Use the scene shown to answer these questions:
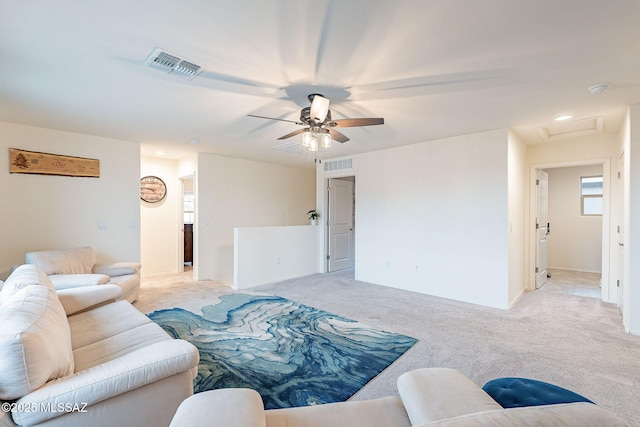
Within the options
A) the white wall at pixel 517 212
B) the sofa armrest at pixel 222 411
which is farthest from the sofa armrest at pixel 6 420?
the white wall at pixel 517 212

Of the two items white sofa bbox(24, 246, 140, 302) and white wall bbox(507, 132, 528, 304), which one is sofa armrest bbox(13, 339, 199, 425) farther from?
white wall bbox(507, 132, 528, 304)

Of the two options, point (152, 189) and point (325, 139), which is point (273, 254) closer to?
point (152, 189)

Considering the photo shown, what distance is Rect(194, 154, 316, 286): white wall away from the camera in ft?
18.4

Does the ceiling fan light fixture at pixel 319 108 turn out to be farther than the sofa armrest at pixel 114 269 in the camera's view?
No

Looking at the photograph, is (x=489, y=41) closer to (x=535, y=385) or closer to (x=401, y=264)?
(x=535, y=385)

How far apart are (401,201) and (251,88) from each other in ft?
10.6

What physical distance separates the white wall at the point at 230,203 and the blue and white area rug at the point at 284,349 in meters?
1.96

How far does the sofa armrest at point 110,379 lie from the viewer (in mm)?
1182

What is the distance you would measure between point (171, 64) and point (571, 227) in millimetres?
8023

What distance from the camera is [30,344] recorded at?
1.23m

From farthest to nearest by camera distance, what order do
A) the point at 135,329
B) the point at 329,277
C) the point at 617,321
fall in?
the point at 329,277 < the point at 617,321 < the point at 135,329

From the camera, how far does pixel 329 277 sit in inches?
231

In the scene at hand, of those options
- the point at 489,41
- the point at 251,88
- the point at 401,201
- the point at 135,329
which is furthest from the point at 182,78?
the point at 401,201

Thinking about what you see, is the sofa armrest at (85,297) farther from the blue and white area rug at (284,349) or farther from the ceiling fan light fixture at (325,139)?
the ceiling fan light fixture at (325,139)
